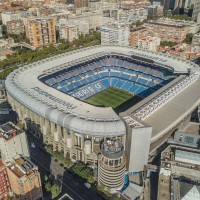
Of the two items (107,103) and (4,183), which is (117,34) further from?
(4,183)

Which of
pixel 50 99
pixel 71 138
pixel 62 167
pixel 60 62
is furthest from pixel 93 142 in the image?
pixel 60 62

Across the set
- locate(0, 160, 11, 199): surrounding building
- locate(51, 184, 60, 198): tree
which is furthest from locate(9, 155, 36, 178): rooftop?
locate(51, 184, 60, 198): tree

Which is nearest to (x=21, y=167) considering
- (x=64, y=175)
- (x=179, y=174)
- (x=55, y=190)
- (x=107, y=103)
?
(x=55, y=190)

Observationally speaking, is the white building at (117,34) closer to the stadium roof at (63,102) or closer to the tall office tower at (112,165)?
the stadium roof at (63,102)

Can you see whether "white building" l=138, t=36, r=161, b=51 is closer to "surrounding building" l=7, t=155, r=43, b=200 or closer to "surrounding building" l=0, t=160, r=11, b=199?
"surrounding building" l=7, t=155, r=43, b=200

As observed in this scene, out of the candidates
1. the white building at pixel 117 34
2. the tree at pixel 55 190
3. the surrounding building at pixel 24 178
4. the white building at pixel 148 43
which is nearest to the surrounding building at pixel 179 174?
the tree at pixel 55 190

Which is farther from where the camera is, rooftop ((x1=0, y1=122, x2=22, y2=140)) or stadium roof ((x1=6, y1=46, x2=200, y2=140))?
stadium roof ((x1=6, y1=46, x2=200, y2=140))

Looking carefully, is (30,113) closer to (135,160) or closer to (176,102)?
(135,160)
